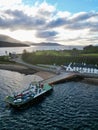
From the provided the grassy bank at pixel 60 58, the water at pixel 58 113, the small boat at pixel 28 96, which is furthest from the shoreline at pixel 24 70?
the water at pixel 58 113

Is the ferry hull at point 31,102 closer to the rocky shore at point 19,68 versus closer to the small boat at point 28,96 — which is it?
the small boat at point 28,96

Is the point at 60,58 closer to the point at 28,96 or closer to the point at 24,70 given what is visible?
the point at 24,70

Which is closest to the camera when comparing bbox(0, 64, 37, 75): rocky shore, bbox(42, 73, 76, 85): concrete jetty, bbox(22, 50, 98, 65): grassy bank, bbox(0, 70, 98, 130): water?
bbox(0, 70, 98, 130): water

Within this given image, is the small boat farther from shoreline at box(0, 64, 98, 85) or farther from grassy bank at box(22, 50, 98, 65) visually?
grassy bank at box(22, 50, 98, 65)


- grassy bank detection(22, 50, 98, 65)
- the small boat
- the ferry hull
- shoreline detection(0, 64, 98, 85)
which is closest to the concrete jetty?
shoreline detection(0, 64, 98, 85)

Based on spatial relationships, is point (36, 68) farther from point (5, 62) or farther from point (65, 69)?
point (5, 62)

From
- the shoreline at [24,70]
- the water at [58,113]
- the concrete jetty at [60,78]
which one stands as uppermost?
the shoreline at [24,70]
